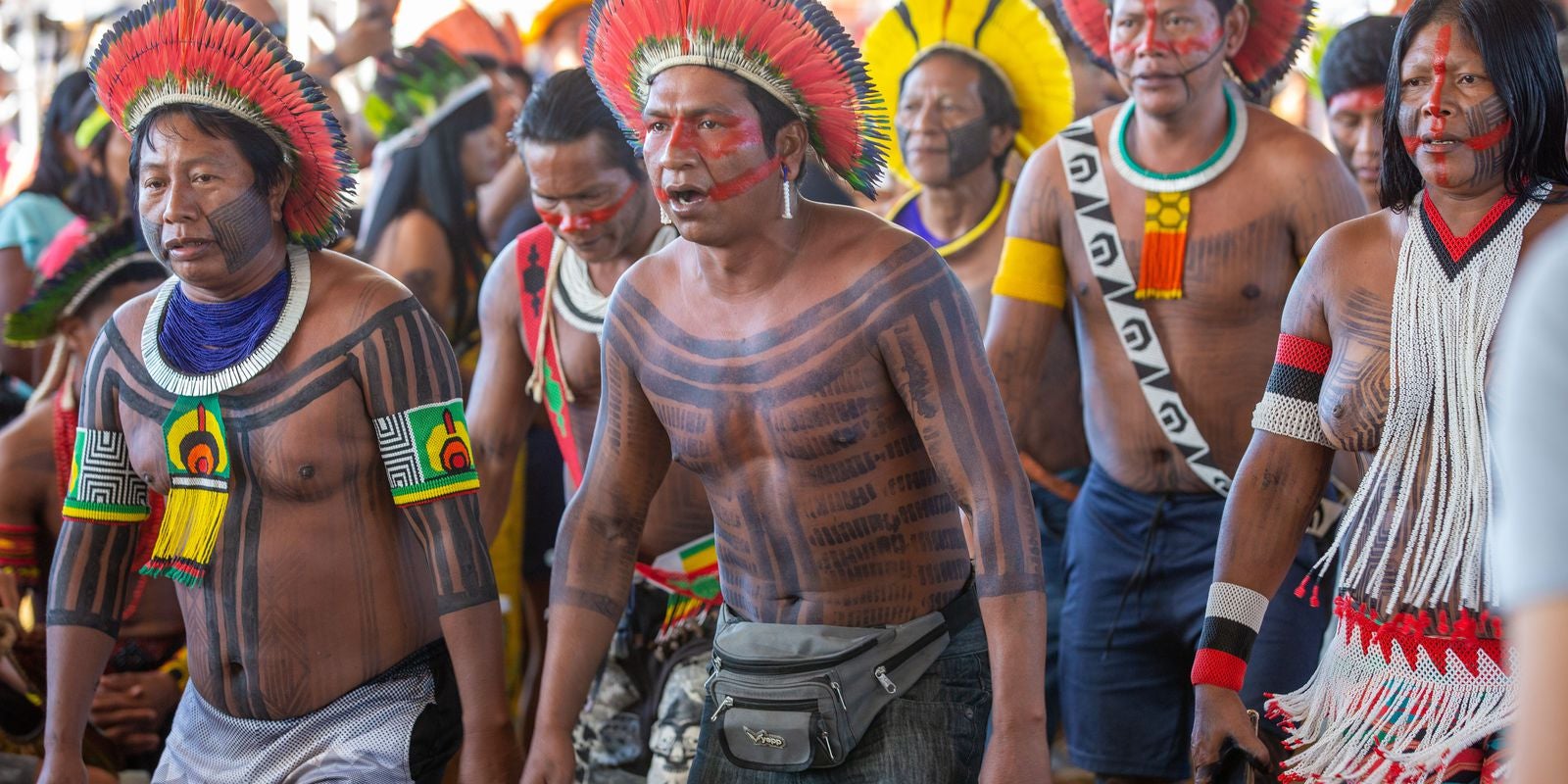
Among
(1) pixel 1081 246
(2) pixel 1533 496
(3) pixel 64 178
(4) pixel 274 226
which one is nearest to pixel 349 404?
(4) pixel 274 226

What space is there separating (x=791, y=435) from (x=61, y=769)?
171 centimetres

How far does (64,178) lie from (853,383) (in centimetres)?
529

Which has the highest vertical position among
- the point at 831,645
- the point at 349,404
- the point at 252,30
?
the point at 252,30

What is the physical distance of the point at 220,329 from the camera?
3607 mm

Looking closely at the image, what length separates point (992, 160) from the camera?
5.74 metres

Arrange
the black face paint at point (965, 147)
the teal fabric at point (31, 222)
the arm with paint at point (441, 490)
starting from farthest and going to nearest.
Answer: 1. the teal fabric at point (31, 222)
2. the black face paint at point (965, 147)
3. the arm with paint at point (441, 490)

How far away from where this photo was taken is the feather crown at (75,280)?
186 inches

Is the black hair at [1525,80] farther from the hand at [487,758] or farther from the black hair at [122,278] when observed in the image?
the black hair at [122,278]

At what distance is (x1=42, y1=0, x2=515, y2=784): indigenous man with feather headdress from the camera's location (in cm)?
350

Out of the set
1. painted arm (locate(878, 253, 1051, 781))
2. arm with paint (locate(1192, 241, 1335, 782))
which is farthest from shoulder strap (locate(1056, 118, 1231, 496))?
painted arm (locate(878, 253, 1051, 781))

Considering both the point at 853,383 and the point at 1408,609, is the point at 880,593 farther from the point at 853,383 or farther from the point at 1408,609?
the point at 1408,609

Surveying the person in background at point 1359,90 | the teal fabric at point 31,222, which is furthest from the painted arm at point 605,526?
the teal fabric at point 31,222

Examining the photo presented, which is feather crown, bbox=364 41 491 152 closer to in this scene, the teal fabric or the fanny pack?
→ the teal fabric

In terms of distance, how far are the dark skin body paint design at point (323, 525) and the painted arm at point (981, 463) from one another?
1014 mm
